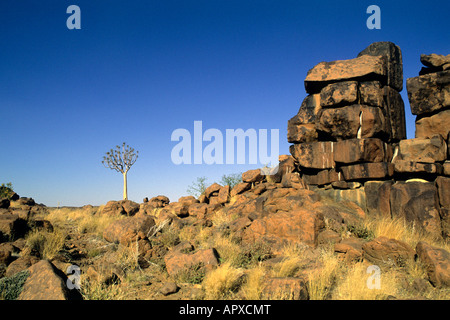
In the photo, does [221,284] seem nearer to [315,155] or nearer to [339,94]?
[315,155]

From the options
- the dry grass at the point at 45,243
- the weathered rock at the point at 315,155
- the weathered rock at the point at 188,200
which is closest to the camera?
the dry grass at the point at 45,243

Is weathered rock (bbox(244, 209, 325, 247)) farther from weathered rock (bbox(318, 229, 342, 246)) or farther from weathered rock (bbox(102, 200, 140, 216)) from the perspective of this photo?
weathered rock (bbox(102, 200, 140, 216))

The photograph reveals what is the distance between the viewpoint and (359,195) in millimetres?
11305

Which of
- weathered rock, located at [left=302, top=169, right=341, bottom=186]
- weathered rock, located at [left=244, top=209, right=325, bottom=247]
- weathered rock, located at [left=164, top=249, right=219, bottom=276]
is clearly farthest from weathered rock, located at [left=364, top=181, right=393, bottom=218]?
weathered rock, located at [left=164, top=249, right=219, bottom=276]

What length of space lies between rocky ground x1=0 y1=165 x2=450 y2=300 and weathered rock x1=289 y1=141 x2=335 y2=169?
137 cm

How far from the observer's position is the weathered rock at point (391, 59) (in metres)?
12.4

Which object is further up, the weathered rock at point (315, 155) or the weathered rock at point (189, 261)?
the weathered rock at point (315, 155)

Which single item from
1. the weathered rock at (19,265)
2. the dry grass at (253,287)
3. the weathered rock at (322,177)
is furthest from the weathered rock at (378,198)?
the weathered rock at (19,265)

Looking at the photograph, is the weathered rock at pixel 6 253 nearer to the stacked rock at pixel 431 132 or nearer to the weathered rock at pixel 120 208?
the weathered rock at pixel 120 208

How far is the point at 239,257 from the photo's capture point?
7266mm

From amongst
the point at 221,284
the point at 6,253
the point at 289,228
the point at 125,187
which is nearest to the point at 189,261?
the point at 221,284

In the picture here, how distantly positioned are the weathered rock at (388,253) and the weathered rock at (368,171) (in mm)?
4510

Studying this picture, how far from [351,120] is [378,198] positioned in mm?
3236

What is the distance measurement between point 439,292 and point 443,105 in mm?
7874
